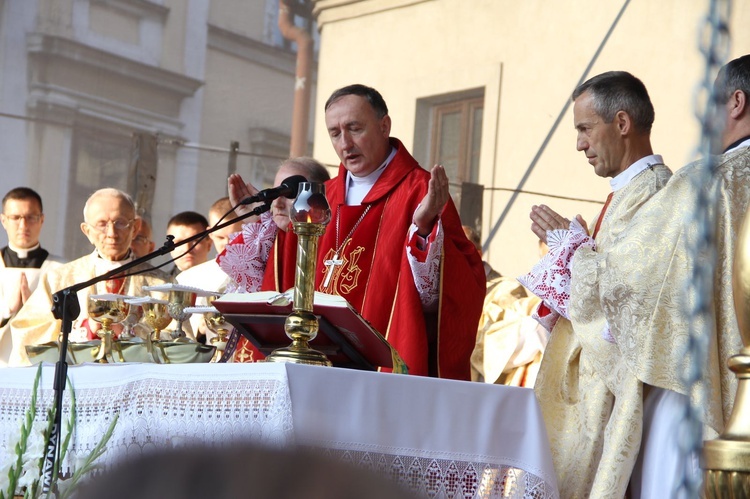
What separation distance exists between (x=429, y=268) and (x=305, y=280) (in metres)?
0.95

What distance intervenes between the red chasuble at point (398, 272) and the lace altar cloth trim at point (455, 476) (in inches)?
37.8

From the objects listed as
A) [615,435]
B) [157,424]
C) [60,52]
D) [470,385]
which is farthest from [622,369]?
[60,52]

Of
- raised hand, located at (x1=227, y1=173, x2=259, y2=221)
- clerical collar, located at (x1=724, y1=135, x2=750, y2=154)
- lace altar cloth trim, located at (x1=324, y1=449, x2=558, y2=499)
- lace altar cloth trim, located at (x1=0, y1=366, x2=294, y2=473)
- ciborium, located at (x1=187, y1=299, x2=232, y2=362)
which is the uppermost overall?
A: clerical collar, located at (x1=724, y1=135, x2=750, y2=154)

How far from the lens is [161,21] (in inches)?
448

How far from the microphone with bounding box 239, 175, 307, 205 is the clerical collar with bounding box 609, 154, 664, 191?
1078 millimetres

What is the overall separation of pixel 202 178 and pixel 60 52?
5.61 ft

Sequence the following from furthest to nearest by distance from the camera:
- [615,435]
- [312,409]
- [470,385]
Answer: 1. [615,435]
2. [470,385]
3. [312,409]

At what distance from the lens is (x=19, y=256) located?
7336 mm

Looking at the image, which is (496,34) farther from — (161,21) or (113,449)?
(113,449)

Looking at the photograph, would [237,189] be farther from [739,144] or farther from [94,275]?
[94,275]

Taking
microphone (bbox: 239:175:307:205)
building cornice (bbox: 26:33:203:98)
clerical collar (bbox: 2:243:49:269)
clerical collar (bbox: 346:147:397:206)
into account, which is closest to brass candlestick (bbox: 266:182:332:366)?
microphone (bbox: 239:175:307:205)

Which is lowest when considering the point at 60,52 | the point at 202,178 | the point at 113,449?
the point at 113,449

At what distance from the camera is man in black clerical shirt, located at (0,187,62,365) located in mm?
6719

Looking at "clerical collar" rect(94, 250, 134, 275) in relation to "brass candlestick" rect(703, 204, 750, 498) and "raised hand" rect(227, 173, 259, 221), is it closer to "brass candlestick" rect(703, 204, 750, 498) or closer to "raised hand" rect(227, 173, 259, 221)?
"raised hand" rect(227, 173, 259, 221)
